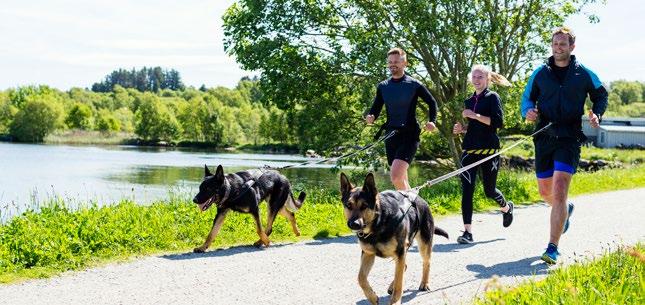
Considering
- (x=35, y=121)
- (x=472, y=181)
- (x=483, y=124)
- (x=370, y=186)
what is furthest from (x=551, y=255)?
(x=35, y=121)

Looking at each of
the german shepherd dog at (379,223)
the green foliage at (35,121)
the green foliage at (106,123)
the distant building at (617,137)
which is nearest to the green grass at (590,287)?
the german shepherd dog at (379,223)

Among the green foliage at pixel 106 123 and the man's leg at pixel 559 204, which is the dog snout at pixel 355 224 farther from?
the green foliage at pixel 106 123

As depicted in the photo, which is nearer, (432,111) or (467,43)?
(432,111)

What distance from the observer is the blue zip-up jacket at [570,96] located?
7059mm

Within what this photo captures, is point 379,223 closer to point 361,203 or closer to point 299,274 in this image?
point 361,203

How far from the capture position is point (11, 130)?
375ft

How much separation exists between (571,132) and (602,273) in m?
2.39

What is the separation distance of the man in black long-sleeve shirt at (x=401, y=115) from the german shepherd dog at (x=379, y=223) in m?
2.90

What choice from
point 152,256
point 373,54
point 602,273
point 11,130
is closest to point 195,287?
point 152,256

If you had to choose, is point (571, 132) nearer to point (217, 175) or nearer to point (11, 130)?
point (217, 175)

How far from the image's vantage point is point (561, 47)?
7094 millimetres

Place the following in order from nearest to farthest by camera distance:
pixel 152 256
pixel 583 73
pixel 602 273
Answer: pixel 602 273 < pixel 583 73 < pixel 152 256

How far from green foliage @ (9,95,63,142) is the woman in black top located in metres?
111

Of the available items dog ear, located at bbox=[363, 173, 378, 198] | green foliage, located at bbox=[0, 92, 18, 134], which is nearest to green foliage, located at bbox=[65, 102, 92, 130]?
green foliage, located at bbox=[0, 92, 18, 134]
